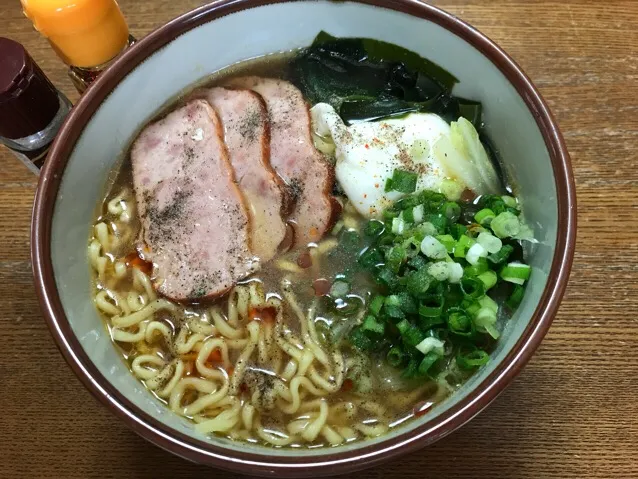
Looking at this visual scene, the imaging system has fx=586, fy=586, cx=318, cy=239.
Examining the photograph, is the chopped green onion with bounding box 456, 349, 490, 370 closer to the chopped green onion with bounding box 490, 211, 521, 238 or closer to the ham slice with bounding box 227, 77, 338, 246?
the chopped green onion with bounding box 490, 211, 521, 238

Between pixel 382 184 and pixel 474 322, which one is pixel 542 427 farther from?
pixel 382 184

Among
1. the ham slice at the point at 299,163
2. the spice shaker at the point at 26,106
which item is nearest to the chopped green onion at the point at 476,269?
the ham slice at the point at 299,163

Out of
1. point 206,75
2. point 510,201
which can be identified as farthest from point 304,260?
point 206,75

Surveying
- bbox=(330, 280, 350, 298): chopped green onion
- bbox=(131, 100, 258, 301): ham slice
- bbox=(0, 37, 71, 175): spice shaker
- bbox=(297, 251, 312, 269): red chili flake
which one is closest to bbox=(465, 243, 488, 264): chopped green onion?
bbox=(330, 280, 350, 298): chopped green onion

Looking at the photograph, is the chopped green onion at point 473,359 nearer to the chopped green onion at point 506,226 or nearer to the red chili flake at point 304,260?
the chopped green onion at point 506,226

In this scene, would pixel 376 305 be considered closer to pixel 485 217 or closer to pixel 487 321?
pixel 487 321

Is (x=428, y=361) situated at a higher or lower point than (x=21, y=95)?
lower

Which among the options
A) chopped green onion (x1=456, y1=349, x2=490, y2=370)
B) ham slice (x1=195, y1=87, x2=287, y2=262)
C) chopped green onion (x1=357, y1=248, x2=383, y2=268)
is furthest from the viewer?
ham slice (x1=195, y1=87, x2=287, y2=262)
